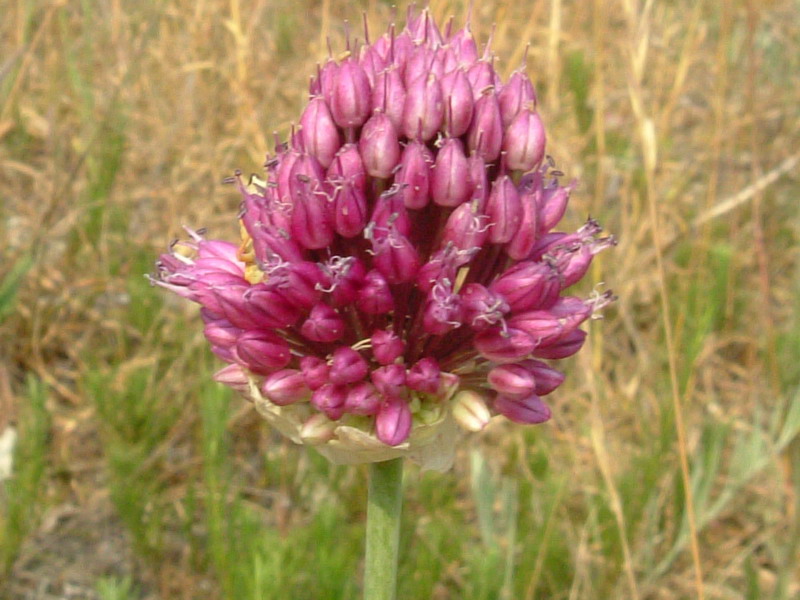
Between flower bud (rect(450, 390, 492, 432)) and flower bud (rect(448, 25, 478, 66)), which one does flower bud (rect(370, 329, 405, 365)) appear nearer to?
flower bud (rect(450, 390, 492, 432))

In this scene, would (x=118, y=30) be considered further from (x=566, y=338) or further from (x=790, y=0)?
(x=790, y=0)

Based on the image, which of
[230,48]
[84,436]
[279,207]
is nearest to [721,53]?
[230,48]

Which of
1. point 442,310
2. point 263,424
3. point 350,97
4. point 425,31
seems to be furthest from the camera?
point 263,424

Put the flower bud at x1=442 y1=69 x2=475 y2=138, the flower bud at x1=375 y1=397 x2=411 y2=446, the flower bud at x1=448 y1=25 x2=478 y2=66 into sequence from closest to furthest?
the flower bud at x1=375 y1=397 x2=411 y2=446 → the flower bud at x1=442 y1=69 x2=475 y2=138 → the flower bud at x1=448 y1=25 x2=478 y2=66

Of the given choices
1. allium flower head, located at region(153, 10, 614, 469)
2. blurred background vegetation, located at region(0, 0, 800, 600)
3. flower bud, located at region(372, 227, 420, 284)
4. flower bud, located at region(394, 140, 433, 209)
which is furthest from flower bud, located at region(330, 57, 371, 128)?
blurred background vegetation, located at region(0, 0, 800, 600)

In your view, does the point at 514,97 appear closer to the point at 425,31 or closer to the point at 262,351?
the point at 425,31

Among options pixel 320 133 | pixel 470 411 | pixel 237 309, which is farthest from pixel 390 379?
pixel 320 133
